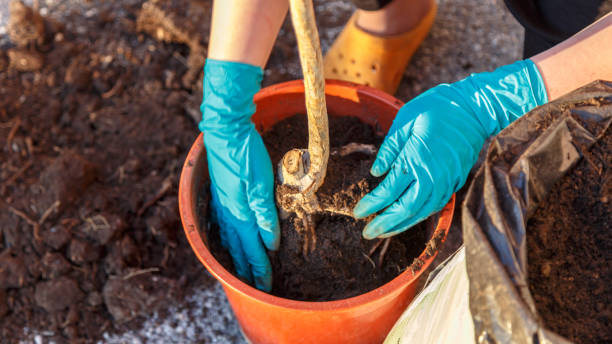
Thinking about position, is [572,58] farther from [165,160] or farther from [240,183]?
[165,160]

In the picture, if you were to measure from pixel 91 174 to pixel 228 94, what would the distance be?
0.69 metres

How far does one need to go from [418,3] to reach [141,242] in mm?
1323

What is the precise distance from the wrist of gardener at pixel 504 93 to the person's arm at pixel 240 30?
469 millimetres

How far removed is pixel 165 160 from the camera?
5.01 ft

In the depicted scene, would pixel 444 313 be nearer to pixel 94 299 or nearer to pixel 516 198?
pixel 516 198

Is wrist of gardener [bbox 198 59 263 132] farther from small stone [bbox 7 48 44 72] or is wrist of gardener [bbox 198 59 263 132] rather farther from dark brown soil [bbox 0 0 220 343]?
small stone [bbox 7 48 44 72]

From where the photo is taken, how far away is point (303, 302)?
0.87 m

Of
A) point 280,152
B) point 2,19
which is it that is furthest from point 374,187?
point 2,19

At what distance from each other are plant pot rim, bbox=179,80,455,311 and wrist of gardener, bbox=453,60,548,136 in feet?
0.60

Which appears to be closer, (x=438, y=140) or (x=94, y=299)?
(x=438, y=140)

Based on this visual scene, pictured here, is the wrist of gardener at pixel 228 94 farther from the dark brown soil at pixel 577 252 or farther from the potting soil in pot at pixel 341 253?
the dark brown soil at pixel 577 252

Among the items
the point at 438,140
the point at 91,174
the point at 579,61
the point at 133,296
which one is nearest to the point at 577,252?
the point at 438,140

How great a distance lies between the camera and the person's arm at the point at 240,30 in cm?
102

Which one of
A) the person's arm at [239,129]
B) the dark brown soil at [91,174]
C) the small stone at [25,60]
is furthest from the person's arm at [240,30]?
the small stone at [25,60]
